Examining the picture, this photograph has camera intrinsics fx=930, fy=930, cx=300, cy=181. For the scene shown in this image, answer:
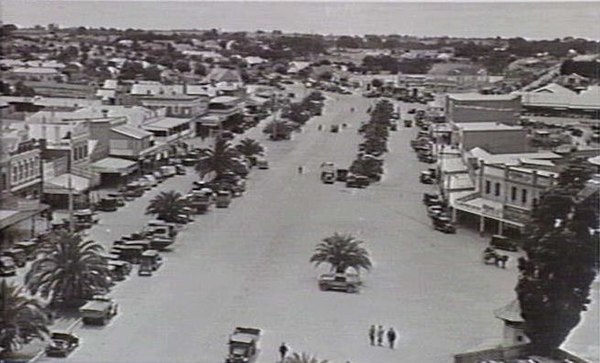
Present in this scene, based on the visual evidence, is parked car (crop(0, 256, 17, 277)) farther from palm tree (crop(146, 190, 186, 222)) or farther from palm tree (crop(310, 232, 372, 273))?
palm tree (crop(310, 232, 372, 273))

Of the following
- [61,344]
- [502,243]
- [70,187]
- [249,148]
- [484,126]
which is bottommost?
[61,344]

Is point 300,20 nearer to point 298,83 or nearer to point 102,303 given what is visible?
point 298,83

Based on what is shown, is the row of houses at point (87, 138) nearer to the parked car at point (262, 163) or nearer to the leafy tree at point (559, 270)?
the parked car at point (262, 163)

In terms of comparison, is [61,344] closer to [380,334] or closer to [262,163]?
[380,334]

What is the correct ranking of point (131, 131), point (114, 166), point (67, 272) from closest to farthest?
point (67, 272) < point (114, 166) < point (131, 131)

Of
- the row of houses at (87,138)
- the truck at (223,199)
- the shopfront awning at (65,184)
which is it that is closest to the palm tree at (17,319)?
the row of houses at (87,138)

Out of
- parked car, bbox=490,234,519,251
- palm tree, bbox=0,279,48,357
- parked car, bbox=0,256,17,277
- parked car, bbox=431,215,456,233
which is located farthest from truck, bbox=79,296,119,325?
parked car, bbox=490,234,519,251

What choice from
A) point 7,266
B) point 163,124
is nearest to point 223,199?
point 163,124
